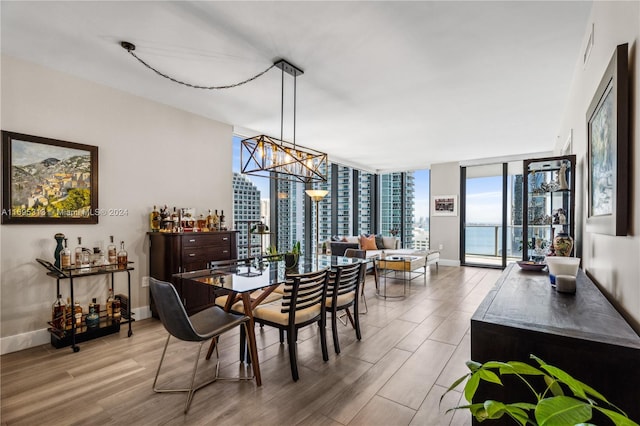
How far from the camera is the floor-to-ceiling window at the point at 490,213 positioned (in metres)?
7.29

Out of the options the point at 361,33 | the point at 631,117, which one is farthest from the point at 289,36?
the point at 631,117

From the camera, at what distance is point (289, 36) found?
2465mm

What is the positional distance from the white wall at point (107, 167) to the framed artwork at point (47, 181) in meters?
0.09

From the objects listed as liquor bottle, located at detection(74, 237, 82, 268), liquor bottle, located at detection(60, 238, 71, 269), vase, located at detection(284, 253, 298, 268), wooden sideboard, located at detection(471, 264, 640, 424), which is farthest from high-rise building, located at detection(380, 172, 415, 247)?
wooden sideboard, located at detection(471, 264, 640, 424)

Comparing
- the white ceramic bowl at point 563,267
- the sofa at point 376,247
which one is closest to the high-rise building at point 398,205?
the sofa at point 376,247

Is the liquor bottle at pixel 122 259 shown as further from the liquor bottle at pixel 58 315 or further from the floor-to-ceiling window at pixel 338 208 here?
the floor-to-ceiling window at pixel 338 208

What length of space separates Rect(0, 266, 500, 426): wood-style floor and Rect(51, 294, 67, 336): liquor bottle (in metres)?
0.19

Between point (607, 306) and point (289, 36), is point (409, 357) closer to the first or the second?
point (607, 306)

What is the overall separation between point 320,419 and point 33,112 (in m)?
3.73

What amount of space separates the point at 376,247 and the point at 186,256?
16.3 feet

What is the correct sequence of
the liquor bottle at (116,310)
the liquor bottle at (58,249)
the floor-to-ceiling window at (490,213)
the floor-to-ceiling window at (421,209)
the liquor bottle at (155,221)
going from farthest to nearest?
the floor-to-ceiling window at (421,209) < the floor-to-ceiling window at (490,213) < the liquor bottle at (155,221) < the liquor bottle at (116,310) < the liquor bottle at (58,249)

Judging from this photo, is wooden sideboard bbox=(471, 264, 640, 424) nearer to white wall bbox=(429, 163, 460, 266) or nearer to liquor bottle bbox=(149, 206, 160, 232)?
liquor bottle bbox=(149, 206, 160, 232)

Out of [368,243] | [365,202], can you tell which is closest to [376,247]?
[368,243]

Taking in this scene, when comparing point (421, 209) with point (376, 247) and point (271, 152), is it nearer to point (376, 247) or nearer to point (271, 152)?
point (376, 247)
